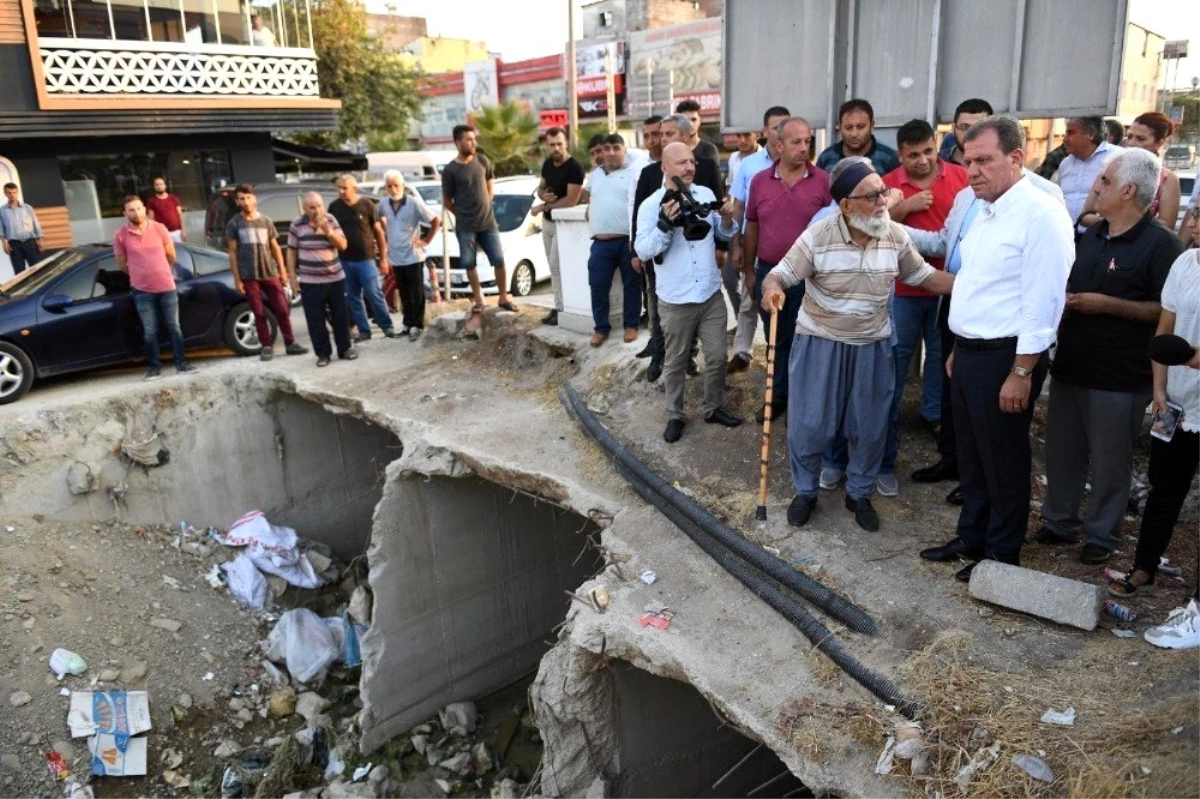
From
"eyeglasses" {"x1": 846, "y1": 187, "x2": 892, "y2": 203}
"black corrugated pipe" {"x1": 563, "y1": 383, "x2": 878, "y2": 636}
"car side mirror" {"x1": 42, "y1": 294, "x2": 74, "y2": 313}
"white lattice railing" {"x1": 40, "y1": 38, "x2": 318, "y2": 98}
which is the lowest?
"black corrugated pipe" {"x1": 563, "y1": 383, "x2": 878, "y2": 636}

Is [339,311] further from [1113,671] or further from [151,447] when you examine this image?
[1113,671]

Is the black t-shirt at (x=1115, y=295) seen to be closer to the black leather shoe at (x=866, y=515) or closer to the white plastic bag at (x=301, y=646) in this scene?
the black leather shoe at (x=866, y=515)

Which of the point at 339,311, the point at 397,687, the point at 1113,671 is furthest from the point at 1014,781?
the point at 339,311

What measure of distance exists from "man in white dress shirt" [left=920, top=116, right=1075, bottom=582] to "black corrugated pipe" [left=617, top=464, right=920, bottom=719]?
0.86 m

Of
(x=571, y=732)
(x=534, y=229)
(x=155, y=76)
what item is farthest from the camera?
(x=155, y=76)

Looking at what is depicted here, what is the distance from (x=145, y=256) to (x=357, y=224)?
2.09m

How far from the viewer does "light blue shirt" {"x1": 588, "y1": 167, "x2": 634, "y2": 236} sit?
25.4 ft

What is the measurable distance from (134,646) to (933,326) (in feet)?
22.9

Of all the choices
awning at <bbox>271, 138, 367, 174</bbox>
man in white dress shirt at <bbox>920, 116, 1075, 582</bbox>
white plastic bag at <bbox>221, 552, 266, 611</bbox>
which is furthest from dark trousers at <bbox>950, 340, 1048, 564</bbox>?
awning at <bbox>271, 138, 367, 174</bbox>

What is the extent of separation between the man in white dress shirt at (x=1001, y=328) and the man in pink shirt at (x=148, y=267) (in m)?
7.74

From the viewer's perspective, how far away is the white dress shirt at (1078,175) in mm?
6086

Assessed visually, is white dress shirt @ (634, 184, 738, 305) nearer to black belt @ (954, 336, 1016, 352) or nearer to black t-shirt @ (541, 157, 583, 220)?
black belt @ (954, 336, 1016, 352)

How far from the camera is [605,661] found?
509 centimetres

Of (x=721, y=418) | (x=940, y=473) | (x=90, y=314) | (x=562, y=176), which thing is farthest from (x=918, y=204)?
(x=90, y=314)
